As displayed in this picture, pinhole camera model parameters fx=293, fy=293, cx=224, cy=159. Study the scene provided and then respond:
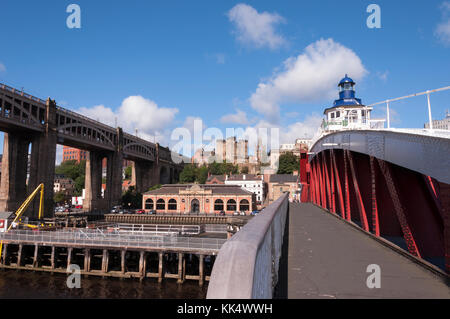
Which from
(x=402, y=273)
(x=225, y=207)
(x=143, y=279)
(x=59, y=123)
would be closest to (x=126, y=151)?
(x=59, y=123)

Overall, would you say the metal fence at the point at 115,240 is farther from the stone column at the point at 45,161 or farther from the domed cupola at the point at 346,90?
the domed cupola at the point at 346,90

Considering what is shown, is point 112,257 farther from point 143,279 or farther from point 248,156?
point 248,156

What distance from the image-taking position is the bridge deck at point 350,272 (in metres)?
4.86

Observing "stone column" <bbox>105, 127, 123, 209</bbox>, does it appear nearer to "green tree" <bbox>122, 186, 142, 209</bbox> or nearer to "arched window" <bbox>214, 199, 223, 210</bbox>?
"green tree" <bbox>122, 186, 142, 209</bbox>

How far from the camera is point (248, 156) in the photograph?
186 meters

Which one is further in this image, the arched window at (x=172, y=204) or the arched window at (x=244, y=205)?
the arched window at (x=172, y=204)

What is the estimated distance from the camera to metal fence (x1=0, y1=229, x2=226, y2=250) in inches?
1142

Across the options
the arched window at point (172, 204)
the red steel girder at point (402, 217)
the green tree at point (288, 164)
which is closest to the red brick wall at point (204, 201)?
the arched window at point (172, 204)

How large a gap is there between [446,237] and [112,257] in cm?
3428

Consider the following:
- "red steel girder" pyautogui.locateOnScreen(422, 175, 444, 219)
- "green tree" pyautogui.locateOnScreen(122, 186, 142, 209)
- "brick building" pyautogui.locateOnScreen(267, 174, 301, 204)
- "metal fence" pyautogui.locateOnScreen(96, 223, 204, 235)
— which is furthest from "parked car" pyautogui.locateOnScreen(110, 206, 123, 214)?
"red steel girder" pyautogui.locateOnScreen(422, 175, 444, 219)

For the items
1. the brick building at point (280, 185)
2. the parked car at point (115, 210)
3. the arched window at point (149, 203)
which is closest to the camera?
the parked car at point (115, 210)

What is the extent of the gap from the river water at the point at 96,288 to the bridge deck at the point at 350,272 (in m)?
18.5

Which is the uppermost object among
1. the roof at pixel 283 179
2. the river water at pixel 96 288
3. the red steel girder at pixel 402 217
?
the roof at pixel 283 179

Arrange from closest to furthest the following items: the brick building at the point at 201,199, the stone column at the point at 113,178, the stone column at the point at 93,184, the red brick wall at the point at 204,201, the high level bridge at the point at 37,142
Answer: the high level bridge at the point at 37,142 → the stone column at the point at 93,184 → the red brick wall at the point at 204,201 → the brick building at the point at 201,199 → the stone column at the point at 113,178
